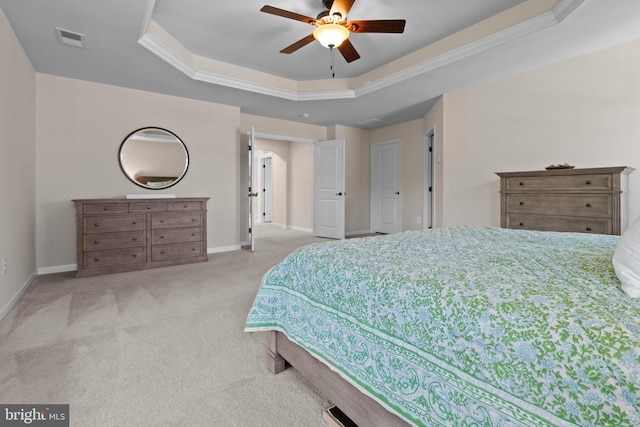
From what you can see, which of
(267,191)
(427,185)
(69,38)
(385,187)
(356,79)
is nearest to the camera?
(69,38)

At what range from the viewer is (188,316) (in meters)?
2.39

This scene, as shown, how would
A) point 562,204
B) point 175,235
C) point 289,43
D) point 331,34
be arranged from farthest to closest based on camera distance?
point 175,235 → point 289,43 → point 562,204 → point 331,34

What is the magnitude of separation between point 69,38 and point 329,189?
178 inches

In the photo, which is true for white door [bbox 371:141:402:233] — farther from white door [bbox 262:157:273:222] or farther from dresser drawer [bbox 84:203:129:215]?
dresser drawer [bbox 84:203:129:215]

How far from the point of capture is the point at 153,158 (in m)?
4.41

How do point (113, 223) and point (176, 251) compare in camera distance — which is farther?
point (176, 251)

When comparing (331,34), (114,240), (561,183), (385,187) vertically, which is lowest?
(114,240)

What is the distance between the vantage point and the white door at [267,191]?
9594 millimetres

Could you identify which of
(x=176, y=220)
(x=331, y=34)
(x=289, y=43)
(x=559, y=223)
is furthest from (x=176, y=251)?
(x=559, y=223)

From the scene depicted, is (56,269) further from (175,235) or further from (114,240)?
(175,235)

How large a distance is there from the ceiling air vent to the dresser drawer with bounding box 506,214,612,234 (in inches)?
184

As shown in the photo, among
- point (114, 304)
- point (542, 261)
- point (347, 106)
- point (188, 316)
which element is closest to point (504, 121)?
point (347, 106)

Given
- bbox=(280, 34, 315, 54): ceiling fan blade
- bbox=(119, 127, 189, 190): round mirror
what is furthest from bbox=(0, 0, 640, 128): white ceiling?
bbox=(119, 127, 189, 190): round mirror

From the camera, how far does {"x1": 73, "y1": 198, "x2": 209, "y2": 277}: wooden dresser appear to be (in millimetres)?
3514
